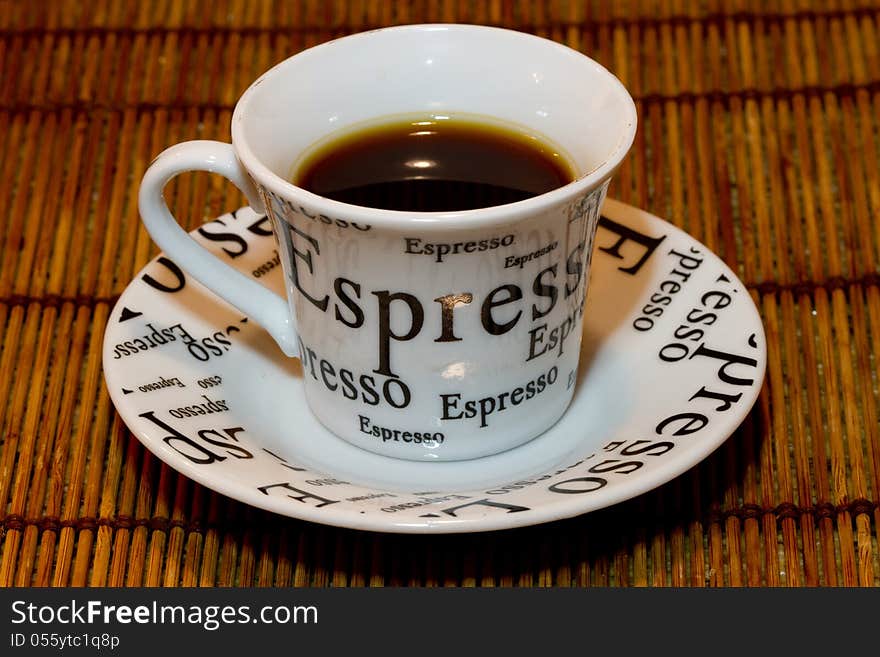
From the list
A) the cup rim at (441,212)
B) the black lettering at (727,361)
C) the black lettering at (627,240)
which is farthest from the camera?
the black lettering at (627,240)

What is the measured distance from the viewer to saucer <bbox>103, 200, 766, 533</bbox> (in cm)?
65

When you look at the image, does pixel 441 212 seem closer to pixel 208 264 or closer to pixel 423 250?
pixel 423 250

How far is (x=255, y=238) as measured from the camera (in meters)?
0.90

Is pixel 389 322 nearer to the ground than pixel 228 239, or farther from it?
nearer to the ground

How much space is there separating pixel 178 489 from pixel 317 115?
0.27m

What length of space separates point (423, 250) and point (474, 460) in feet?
0.55

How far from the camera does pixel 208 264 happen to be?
2.57ft

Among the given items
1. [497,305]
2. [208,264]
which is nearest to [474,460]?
[497,305]

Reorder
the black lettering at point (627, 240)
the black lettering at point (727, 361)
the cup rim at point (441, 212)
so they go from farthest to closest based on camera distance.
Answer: the black lettering at point (627, 240) < the black lettering at point (727, 361) < the cup rim at point (441, 212)

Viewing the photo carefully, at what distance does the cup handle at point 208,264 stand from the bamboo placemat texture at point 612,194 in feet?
0.41

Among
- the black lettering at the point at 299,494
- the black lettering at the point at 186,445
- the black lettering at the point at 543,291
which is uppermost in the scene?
the black lettering at the point at 543,291

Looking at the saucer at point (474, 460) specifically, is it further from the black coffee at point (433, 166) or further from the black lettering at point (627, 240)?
the black coffee at point (433, 166)

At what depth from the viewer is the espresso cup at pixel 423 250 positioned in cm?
66

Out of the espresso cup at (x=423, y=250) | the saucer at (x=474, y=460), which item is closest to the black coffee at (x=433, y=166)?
the espresso cup at (x=423, y=250)
